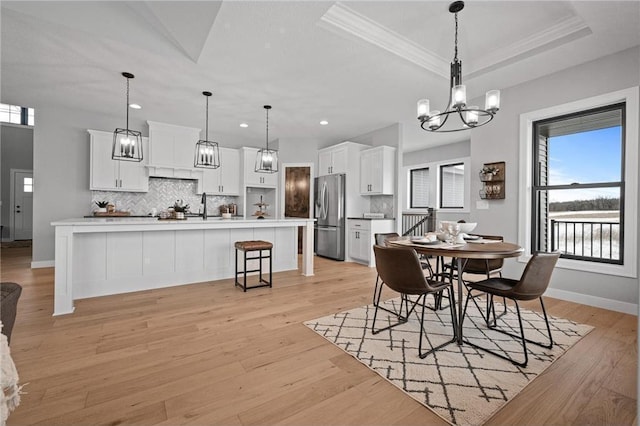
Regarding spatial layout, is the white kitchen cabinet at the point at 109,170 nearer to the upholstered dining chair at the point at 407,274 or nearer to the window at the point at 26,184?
the upholstered dining chair at the point at 407,274

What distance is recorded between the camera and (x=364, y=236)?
18.0 ft

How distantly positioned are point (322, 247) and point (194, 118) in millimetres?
3635

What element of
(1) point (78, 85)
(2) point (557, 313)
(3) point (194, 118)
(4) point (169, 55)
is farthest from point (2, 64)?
(2) point (557, 313)

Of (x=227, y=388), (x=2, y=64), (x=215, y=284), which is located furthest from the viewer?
(x=215, y=284)

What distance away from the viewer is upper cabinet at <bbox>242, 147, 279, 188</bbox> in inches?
255

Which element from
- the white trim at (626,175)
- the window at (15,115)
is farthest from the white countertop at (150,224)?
the window at (15,115)

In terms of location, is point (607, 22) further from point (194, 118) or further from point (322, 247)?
point (194, 118)

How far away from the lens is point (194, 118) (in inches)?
213

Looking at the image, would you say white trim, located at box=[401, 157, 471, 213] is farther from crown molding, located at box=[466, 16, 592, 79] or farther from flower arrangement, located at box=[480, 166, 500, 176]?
crown molding, located at box=[466, 16, 592, 79]

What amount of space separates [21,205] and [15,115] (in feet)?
8.67

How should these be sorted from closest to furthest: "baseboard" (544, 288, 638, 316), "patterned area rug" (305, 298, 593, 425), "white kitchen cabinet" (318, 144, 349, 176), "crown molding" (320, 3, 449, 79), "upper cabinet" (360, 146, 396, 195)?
"patterned area rug" (305, 298, 593, 425)
"crown molding" (320, 3, 449, 79)
"baseboard" (544, 288, 638, 316)
"upper cabinet" (360, 146, 396, 195)
"white kitchen cabinet" (318, 144, 349, 176)

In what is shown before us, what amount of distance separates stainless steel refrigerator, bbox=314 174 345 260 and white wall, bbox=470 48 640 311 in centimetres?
250

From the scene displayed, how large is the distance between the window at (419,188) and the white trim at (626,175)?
433cm

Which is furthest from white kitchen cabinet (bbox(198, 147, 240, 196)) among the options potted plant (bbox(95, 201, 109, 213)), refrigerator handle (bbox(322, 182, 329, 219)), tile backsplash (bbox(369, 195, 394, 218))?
tile backsplash (bbox(369, 195, 394, 218))
